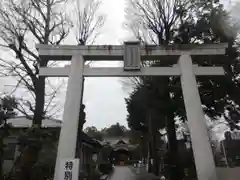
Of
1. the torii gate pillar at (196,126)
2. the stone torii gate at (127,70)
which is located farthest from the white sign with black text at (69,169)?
the torii gate pillar at (196,126)

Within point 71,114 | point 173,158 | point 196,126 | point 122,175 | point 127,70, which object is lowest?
point 122,175

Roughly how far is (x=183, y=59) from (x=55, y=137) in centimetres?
922

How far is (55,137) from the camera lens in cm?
1634

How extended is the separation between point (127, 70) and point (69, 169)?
4.80 metres

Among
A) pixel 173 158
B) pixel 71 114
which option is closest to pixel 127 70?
pixel 71 114

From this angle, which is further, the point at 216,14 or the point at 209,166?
the point at 216,14

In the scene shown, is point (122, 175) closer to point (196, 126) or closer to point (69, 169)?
point (196, 126)

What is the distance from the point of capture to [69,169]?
9.38 metres

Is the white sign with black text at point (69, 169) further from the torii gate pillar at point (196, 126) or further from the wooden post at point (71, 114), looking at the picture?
the torii gate pillar at point (196, 126)

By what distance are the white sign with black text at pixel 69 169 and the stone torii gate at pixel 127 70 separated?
4.48 ft

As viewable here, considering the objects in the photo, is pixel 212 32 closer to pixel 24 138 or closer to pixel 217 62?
pixel 217 62

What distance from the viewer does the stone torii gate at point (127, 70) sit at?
10969mm

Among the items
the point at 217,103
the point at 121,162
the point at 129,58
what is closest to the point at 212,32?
the point at 217,103

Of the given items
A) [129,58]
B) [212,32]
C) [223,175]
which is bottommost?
[223,175]
